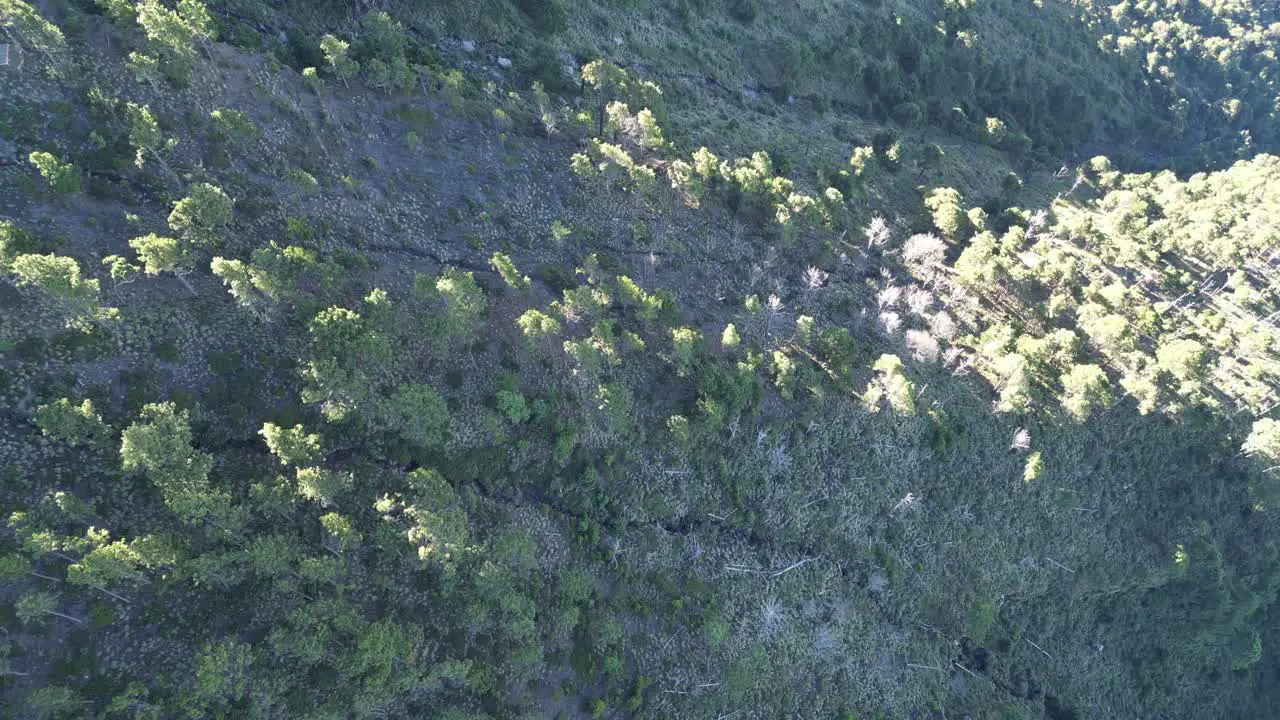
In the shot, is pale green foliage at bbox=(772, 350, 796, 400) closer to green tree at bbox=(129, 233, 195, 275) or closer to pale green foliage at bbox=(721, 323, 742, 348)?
pale green foliage at bbox=(721, 323, 742, 348)

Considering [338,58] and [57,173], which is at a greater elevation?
[338,58]

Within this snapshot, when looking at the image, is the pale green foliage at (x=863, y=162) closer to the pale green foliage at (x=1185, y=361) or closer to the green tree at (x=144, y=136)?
the pale green foliage at (x=1185, y=361)

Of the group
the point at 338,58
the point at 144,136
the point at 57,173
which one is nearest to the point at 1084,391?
the point at 338,58

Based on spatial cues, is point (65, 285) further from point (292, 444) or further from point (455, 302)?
point (455, 302)

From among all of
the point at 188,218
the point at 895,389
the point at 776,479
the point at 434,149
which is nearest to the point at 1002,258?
the point at 895,389

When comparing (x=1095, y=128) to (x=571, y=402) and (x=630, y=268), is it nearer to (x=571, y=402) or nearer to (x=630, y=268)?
(x=630, y=268)

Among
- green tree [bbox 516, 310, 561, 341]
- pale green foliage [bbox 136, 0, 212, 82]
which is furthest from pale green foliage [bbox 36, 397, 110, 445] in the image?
pale green foliage [bbox 136, 0, 212, 82]
